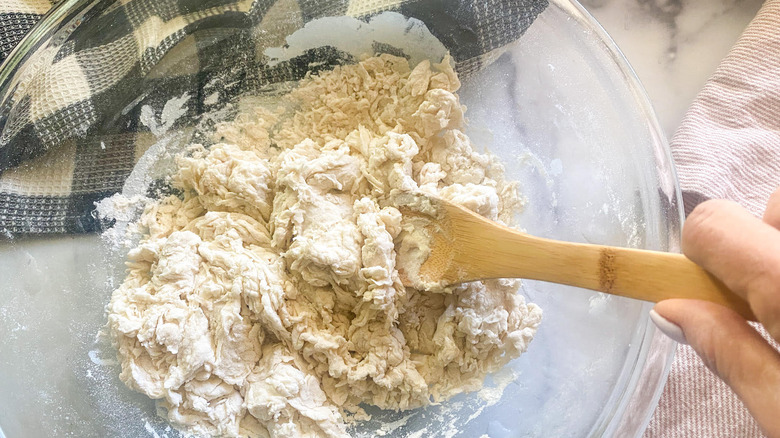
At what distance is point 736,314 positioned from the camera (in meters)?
1.04

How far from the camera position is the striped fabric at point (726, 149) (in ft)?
5.98

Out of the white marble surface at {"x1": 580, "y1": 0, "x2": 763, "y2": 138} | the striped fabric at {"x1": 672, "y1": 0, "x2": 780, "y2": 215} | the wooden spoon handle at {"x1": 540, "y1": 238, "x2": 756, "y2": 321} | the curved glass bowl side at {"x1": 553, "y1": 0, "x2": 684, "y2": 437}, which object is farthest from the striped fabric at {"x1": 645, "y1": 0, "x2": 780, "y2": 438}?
the wooden spoon handle at {"x1": 540, "y1": 238, "x2": 756, "y2": 321}

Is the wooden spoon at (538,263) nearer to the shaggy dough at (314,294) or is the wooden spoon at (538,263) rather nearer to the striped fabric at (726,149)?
the shaggy dough at (314,294)

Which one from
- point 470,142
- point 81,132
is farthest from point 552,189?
point 81,132

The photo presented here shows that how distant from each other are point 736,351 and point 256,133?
1586 mm

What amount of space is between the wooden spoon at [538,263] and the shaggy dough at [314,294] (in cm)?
8

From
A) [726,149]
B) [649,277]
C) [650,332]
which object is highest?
[649,277]

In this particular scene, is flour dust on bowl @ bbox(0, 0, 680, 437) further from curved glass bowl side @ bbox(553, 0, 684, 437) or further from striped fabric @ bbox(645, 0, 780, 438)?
striped fabric @ bbox(645, 0, 780, 438)

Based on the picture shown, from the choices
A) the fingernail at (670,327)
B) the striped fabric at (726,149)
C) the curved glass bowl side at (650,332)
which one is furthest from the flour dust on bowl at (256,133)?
the fingernail at (670,327)

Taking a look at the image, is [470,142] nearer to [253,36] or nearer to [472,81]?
[472,81]

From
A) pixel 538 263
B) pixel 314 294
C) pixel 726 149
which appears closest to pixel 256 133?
pixel 314 294

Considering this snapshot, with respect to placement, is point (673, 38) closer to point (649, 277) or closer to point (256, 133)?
point (649, 277)

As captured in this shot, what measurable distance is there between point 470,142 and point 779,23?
125cm

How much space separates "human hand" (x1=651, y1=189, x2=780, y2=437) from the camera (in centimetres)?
90
